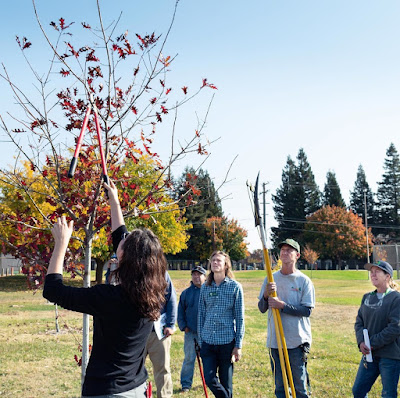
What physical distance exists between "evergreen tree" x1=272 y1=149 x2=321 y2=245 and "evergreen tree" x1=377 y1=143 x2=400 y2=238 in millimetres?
10921

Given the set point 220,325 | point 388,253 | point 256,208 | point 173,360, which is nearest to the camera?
point 256,208

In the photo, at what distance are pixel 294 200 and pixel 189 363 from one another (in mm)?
77339

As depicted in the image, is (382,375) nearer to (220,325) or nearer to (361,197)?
(220,325)

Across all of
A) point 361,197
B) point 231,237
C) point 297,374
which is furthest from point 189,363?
point 361,197

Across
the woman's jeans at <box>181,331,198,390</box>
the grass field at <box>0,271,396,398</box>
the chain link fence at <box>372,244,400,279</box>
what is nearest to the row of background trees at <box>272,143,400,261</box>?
the chain link fence at <box>372,244,400,279</box>

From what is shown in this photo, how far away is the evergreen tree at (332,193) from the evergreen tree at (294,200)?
170 centimetres

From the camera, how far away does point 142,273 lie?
2.89 meters

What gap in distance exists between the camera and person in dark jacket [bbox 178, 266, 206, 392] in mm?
7496

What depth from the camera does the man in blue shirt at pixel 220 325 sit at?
18.8 feet

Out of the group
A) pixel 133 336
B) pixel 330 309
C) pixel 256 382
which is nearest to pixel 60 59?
pixel 133 336

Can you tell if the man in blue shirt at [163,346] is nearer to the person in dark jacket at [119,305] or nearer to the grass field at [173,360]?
the grass field at [173,360]

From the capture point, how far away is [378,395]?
700 cm

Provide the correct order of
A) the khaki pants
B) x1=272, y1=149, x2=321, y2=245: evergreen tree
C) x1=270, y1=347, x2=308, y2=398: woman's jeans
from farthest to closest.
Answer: x1=272, y1=149, x2=321, y2=245: evergreen tree
the khaki pants
x1=270, y1=347, x2=308, y2=398: woman's jeans

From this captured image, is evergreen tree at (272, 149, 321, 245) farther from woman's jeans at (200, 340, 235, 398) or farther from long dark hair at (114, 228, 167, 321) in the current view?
long dark hair at (114, 228, 167, 321)
